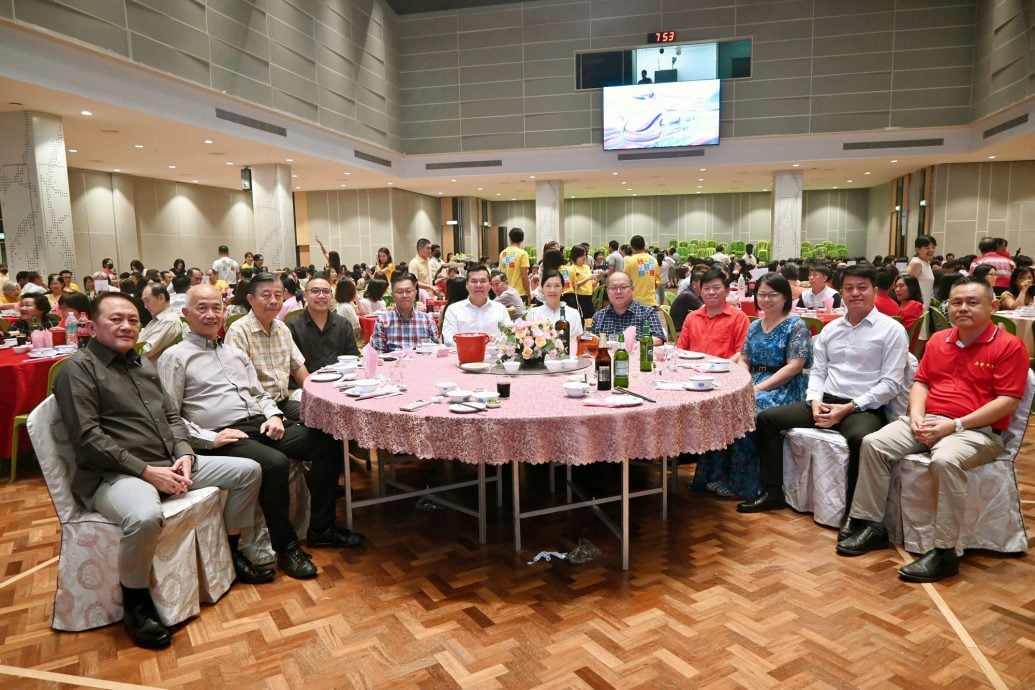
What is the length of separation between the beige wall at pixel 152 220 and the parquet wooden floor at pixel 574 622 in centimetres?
1383

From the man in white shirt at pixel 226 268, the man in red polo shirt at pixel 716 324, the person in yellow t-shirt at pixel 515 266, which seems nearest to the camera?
the man in red polo shirt at pixel 716 324

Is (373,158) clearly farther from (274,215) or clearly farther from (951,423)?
(951,423)

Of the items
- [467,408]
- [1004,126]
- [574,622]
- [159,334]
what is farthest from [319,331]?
[1004,126]

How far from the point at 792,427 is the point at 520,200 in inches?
916

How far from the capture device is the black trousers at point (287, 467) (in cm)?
300

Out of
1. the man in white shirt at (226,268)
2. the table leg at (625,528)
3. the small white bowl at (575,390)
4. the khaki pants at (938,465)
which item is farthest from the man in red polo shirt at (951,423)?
the man in white shirt at (226,268)

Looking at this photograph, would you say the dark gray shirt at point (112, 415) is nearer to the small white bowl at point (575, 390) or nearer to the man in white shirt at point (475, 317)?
the small white bowl at point (575, 390)

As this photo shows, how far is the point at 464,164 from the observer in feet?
56.4

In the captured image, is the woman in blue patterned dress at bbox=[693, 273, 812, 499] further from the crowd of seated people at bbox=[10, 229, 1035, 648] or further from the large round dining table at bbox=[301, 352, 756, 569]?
the large round dining table at bbox=[301, 352, 756, 569]

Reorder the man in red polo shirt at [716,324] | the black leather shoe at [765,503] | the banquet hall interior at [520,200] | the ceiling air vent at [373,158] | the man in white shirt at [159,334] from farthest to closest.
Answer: the ceiling air vent at [373,158] < the man in white shirt at [159,334] < the man in red polo shirt at [716,324] < the black leather shoe at [765,503] < the banquet hall interior at [520,200]

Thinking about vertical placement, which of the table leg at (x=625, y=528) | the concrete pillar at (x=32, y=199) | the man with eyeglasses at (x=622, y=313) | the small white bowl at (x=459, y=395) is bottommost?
the table leg at (x=625, y=528)

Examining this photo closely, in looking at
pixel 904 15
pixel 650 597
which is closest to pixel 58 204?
pixel 650 597

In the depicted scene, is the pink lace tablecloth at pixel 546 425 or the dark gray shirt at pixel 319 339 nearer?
the pink lace tablecloth at pixel 546 425

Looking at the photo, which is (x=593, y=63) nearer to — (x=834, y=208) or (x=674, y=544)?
(x=834, y=208)
